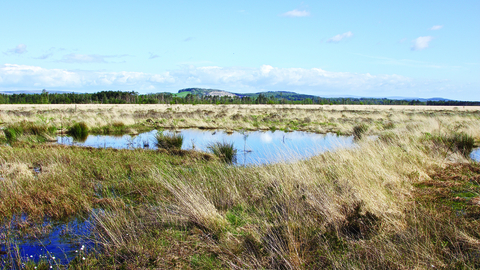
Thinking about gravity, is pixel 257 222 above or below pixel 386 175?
below

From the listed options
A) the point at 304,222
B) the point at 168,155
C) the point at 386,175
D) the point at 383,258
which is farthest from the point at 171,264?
the point at 168,155

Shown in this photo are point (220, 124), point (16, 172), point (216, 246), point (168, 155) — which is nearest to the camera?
point (216, 246)

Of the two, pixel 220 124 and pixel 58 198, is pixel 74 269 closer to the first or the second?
pixel 58 198

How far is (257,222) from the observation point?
15.0 ft

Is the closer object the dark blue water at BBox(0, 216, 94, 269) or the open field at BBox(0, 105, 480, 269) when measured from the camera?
the open field at BBox(0, 105, 480, 269)

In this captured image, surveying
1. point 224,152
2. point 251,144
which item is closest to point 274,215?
point 224,152

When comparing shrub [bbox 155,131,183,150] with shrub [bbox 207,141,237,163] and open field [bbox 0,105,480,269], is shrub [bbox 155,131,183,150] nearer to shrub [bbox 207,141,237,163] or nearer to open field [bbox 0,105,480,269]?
shrub [bbox 207,141,237,163]

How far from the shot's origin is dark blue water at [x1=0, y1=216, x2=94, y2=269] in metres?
3.87

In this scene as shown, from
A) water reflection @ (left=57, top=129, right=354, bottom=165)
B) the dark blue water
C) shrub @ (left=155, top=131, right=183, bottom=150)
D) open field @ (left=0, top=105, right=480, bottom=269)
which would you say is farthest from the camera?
shrub @ (left=155, top=131, right=183, bottom=150)

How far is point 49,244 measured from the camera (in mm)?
4359

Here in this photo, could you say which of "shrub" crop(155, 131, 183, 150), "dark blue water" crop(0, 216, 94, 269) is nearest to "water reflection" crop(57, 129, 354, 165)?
"shrub" crop(155, 131, 183, 150)

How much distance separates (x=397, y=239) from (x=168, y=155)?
→ 7.60 metres

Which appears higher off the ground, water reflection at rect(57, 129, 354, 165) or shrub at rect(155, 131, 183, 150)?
shrub at rect(155, 131, 183, 150)

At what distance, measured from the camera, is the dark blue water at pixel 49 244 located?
387cm
